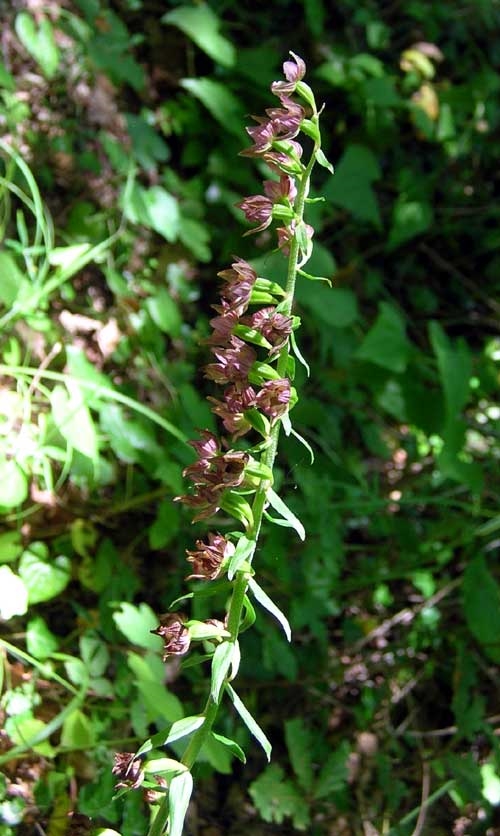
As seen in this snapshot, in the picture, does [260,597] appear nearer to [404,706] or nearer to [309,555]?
[309,555]

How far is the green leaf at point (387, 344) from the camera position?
5.32ft

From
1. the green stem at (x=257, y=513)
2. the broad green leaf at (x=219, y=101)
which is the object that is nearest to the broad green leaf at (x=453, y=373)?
the broad green leaf at (x=219, y=101)

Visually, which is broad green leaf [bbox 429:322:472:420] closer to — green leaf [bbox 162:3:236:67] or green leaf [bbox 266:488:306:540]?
green leaf [bbox 162:3:236:67]

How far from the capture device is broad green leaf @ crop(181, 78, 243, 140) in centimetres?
168

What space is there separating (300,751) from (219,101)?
1.23 m

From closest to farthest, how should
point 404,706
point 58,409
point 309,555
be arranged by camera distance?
1. point 58,409
2. point 309,555
3. point 404,706

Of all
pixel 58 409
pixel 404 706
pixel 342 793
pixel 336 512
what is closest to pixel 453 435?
pixel 336 512

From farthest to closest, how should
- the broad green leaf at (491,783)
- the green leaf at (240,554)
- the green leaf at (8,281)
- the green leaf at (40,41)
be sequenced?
the green leaf at (40,41)
the broad green leaf at (491,783)
the green leaf at (8,281)
the green leaf at (240,554)

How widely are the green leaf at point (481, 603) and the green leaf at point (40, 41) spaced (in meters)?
1.15

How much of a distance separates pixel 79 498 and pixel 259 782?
49cm

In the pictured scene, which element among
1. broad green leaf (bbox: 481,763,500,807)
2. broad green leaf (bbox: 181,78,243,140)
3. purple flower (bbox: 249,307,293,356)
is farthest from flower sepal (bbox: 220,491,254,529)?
broad green leaf (bbox: 181,78,243,140)

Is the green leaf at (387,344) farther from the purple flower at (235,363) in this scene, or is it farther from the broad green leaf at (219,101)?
the purple flower at (235,363)

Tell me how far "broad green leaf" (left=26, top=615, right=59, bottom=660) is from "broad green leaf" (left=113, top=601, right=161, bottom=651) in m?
0.10

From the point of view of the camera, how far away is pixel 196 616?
1246 millimetres
